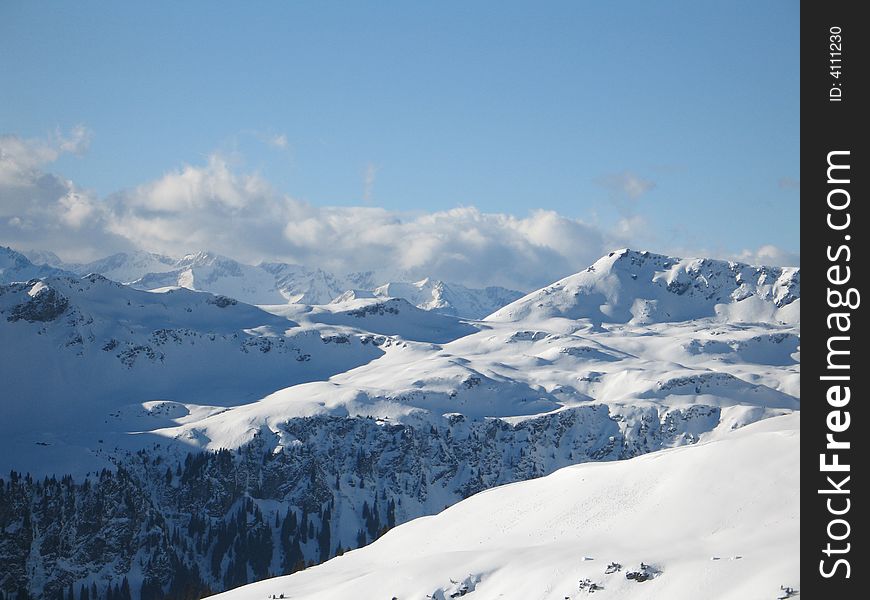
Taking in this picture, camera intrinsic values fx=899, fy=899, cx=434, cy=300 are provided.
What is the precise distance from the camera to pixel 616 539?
122000 mm

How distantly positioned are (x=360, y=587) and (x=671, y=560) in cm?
4399

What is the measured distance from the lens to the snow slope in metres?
99.2

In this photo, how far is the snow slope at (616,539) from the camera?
99.2 m
